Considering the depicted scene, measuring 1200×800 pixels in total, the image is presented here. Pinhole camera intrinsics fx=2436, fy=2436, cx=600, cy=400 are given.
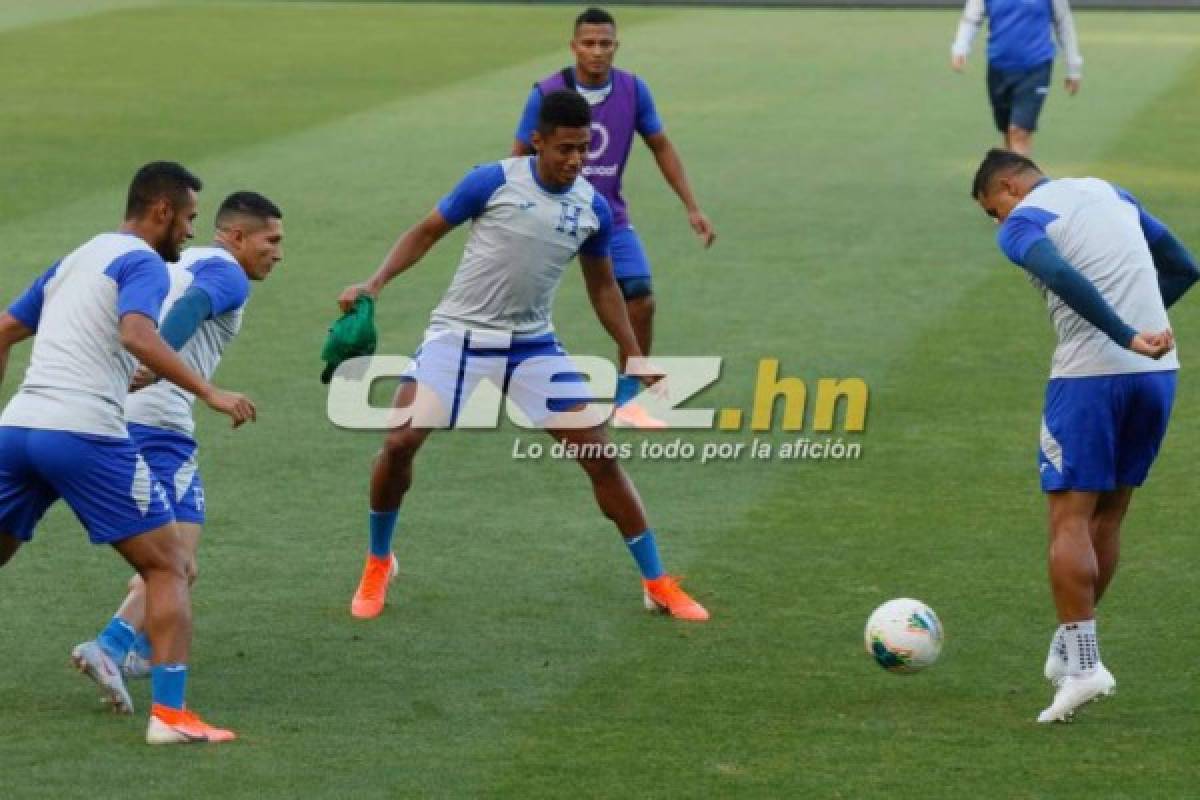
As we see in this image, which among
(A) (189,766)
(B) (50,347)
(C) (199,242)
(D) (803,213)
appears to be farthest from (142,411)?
(D) (803,213)

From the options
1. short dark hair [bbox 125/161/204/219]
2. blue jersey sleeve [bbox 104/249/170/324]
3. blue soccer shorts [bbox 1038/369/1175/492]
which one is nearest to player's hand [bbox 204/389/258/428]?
blue jersey sleeve [bbox 104/249/170/324]

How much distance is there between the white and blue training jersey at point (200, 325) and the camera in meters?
9.13

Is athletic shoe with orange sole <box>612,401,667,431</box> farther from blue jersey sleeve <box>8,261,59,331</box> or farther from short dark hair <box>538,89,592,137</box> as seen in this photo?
blue jersey sleeve <box>8,261,59,331</box>

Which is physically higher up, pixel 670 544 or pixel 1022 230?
pixel 1022 230

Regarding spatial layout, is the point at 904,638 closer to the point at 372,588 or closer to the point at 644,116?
the point at 372,588

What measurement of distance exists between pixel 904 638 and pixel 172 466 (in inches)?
115

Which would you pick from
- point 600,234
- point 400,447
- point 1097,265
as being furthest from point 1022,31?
point 1097,265

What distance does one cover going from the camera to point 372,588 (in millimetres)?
10641

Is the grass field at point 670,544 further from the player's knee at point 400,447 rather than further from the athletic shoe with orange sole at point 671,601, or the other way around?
the player's knee at point 400,447

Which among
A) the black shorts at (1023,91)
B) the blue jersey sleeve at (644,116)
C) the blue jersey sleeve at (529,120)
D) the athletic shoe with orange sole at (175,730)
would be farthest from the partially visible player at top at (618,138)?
the black shorts at (1023,91)

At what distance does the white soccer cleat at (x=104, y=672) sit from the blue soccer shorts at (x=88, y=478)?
1.71ft

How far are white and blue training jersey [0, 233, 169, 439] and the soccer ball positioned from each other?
9.70ft

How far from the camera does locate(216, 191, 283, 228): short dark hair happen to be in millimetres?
9531

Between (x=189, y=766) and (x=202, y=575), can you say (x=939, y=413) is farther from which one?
(x=189, y=766)
